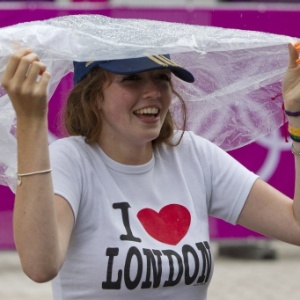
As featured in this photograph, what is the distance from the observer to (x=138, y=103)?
3438 mm

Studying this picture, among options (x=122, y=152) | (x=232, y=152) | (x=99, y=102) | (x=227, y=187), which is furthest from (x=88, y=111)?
(x=232, y=152)

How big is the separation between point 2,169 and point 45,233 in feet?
1.64

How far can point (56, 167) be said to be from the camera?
335 centimetres

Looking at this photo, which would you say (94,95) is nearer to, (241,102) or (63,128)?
(63,128)

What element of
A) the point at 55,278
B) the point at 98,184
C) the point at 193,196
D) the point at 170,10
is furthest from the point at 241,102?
the point at 170,10

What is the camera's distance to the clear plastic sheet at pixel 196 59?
322 cm

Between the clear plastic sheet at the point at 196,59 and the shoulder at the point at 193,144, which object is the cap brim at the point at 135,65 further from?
the shoulder at the point at 193,144

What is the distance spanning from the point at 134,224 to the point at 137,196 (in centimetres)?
11

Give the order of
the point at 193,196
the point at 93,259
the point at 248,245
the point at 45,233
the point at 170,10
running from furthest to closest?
the point at 248,245 < the point at 170,10 < the point at 193,196 < the point at 93,259 < the point at 45,233

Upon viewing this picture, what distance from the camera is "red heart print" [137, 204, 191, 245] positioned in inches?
136

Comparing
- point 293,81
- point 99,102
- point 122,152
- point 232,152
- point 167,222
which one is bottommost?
point 232,152

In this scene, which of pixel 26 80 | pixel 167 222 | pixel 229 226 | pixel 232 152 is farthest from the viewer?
pixel 229 226

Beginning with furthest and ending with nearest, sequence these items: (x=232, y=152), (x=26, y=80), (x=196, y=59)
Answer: (x=232, y=152) → (x=196, y=59) → (x=26, y=80)

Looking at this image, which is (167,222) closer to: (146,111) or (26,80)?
(146,111)
